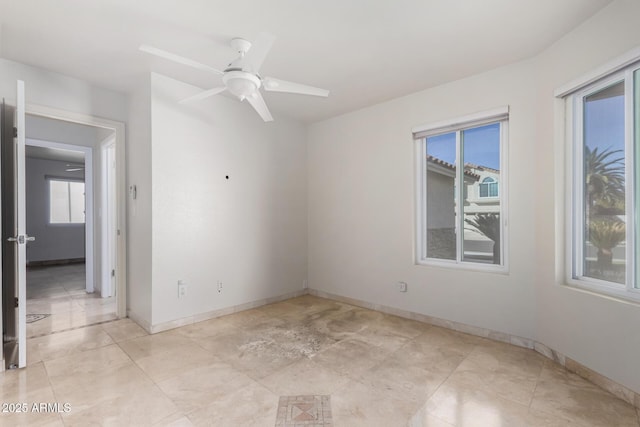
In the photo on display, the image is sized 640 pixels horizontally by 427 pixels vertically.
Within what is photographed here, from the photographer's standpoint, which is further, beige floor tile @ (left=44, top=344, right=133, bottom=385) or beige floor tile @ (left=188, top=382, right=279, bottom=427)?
beige floor tile @ (left=44, top=344, right=133, bottom=385)

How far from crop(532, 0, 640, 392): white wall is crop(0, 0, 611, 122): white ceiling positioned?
0.58 ft

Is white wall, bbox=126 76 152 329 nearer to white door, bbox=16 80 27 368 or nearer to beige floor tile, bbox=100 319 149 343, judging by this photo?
beige floor tile, bbox=100 319 149 343

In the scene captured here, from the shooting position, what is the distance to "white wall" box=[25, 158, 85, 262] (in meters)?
7.13

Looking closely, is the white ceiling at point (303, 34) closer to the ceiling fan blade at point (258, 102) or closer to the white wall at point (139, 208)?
the white wall at point (139, 208)

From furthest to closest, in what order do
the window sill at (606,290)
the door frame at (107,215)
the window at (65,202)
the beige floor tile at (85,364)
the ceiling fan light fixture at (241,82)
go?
1. the window at (65,202)
2. the door frame at (107,215)
3. the beige floor tile at (85,364)
4. the ceiling fan light fixture at (241,82)
5. the window sill at (606,290)

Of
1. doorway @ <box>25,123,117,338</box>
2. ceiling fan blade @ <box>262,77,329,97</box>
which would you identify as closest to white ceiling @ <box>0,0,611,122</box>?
ceiling fan blade @ <box>262,77,329,97</box>

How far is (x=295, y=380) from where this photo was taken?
2.20 meters

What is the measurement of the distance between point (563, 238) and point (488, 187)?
83cm

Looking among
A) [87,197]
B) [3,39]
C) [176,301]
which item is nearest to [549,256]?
[176,301]

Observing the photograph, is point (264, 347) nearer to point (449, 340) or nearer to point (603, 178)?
point (449, 340)

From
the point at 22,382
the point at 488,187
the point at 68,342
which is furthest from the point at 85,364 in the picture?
the point at 488,187

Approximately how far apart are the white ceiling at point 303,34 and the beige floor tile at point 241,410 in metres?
2.62

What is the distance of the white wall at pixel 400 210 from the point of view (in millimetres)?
2779

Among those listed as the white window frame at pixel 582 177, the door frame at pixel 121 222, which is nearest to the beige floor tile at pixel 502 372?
the white window frame at pixel 582 177
